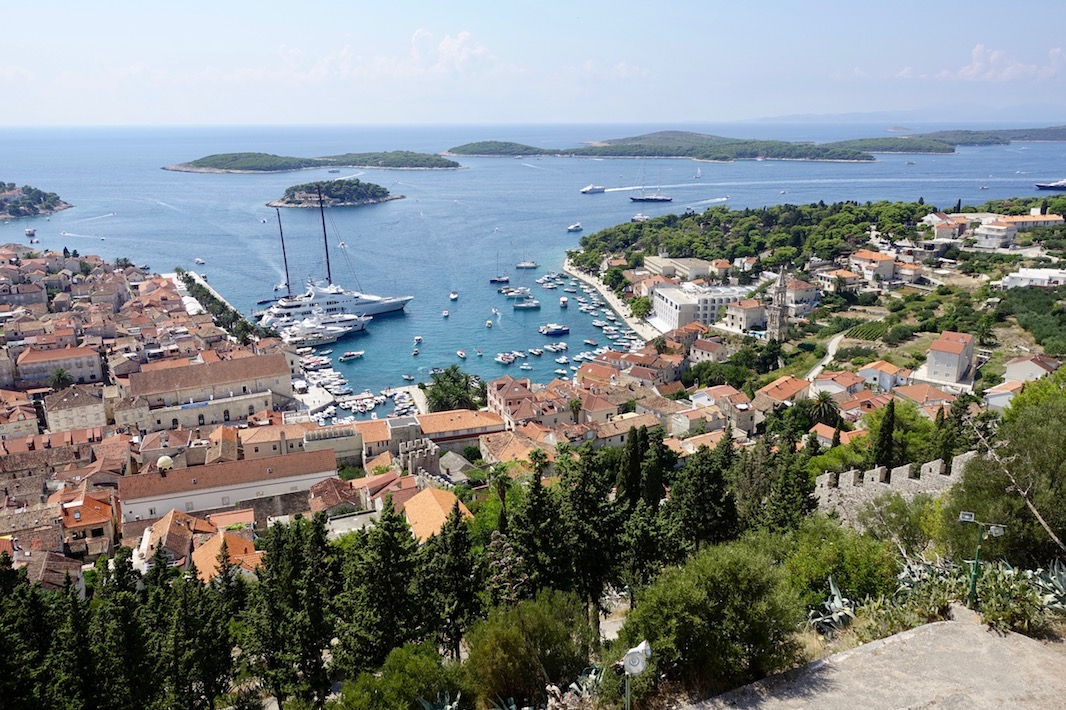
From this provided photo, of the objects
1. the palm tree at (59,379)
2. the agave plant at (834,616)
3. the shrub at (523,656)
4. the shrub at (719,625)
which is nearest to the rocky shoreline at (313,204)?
the palm tree at (59,379)

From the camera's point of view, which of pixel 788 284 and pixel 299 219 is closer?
pixel 788 284

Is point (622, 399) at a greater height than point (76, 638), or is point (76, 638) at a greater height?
point (76, 638)

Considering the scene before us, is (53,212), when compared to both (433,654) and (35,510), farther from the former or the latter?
(433,654)

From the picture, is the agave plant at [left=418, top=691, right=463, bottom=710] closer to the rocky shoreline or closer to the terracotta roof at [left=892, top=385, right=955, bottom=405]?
the terracotta roof at [left=892, top=385, right=955, bottom=405]

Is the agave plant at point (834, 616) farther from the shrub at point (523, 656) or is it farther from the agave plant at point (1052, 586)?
the shrub at point (523, 656)

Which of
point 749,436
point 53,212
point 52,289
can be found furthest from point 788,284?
point 53,212

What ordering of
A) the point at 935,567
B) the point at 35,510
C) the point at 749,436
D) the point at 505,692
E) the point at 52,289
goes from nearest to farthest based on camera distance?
the point at 505,692 → the point at 935,567 → the point at 35,510 → the point at 749,436 → the point at 52,289

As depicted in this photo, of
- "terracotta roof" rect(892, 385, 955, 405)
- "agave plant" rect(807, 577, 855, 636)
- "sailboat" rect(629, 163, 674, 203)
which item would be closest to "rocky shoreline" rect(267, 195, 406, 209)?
"sailboat" rect(629, 163, 674, 203)

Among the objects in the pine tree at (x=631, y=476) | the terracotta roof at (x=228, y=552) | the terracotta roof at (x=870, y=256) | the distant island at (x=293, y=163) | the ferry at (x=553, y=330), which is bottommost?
the ferry at (x=553, y=330)
